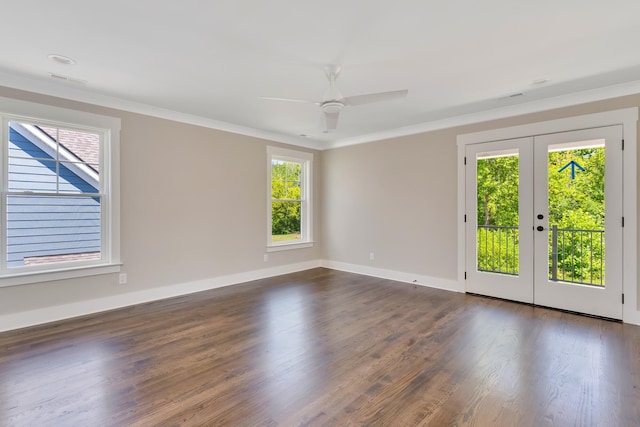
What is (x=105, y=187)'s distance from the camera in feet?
12.6

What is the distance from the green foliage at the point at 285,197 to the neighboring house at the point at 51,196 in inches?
107

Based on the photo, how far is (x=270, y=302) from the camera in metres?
4.15

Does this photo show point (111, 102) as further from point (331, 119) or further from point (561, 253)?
point (561, 253)

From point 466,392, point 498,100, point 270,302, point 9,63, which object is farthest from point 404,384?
point 9,63

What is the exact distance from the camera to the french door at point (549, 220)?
138 inches

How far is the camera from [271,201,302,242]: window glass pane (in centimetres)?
583

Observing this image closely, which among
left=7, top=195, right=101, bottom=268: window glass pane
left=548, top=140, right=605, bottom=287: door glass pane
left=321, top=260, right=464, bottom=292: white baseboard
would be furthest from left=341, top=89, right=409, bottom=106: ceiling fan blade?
left=7, top=195, right=101, bottom=268: window glass pane

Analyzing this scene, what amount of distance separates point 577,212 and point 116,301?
5.61 m

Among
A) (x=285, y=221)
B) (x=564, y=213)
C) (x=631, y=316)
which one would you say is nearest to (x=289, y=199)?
(x=285, y=221)

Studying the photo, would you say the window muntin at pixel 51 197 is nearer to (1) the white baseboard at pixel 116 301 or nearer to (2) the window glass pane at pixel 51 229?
(2) the window glass pane at pixel 51 229

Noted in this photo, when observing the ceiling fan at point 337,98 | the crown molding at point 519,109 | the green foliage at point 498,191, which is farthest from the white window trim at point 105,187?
the green foliage at point 498,191

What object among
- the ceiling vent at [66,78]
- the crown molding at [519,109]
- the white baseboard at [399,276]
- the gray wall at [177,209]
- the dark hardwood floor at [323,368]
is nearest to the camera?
the dark hardwood floor at [323,368]

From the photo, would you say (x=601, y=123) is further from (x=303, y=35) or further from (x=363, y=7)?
(x=303, y=35)

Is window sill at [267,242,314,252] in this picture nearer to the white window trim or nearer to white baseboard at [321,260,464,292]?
white baseboard at [321,260,464,292]
